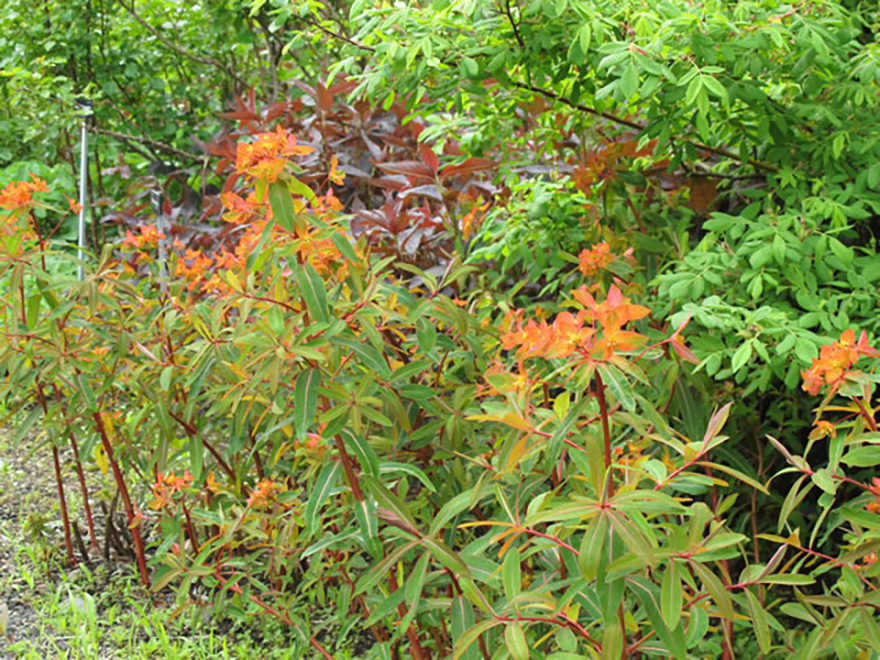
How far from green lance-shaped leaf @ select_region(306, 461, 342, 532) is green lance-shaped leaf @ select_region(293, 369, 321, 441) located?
0.10 m

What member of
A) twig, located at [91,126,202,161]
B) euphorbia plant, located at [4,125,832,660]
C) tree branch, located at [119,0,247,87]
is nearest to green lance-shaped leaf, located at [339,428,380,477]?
euphorbia plant, located at [4,125,832,660]

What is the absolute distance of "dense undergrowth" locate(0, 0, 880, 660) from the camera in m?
1.46

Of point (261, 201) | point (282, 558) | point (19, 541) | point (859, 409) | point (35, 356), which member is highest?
point (261, 201)

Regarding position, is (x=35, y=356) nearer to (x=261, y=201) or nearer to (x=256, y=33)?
(x=261, y=201)

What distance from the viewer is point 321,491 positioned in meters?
1.63

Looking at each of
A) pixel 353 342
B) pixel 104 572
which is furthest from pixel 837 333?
pixel 104 572

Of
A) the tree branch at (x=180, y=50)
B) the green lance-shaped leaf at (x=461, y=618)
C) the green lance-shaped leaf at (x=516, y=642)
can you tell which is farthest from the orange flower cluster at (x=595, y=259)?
the tree branch at (x=180, y=50)

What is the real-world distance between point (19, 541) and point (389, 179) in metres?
1.82

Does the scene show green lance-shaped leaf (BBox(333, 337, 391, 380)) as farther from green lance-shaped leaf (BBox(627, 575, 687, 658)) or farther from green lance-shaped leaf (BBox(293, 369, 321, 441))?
green lance-shaped leaf (BBox(627, 575, 687, 658))

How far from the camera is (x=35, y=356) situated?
7.96 ft

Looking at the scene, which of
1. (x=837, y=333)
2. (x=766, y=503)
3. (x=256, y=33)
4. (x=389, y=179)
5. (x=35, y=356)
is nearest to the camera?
(x=837, y=333)

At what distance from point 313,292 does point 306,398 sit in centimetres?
20

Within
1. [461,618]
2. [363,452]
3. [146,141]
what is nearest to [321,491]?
[363,452]

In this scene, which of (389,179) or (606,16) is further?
(389,179)
